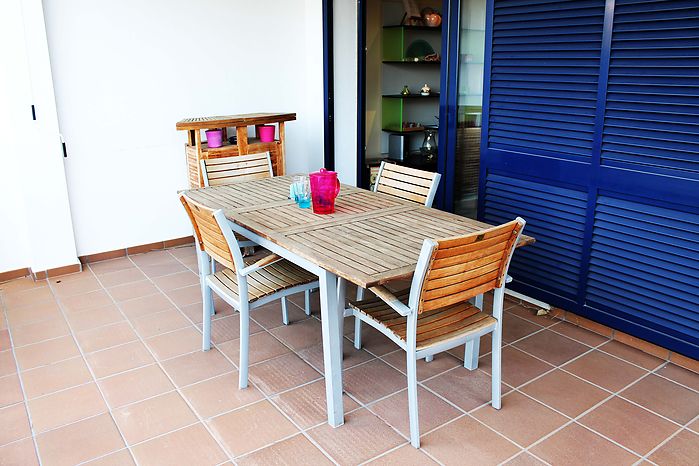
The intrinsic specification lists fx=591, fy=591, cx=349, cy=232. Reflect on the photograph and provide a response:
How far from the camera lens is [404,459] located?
84.7 inches

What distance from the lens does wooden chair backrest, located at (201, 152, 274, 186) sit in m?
3.47

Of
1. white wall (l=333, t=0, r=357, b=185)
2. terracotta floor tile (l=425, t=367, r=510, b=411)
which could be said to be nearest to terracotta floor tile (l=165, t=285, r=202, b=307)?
terracotta floor tile (l=425, t=367, r=510, b=411)

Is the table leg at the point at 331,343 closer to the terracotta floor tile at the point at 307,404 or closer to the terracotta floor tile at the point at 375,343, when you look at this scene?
the terracotta floor tile at the point at 307,404

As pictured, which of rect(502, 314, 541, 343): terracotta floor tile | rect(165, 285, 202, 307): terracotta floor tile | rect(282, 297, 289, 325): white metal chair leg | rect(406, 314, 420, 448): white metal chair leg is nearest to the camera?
rect(406, 314, 420, 448): white metal chair leg

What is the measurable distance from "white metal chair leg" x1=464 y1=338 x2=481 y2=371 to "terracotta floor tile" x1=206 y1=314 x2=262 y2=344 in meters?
1.12

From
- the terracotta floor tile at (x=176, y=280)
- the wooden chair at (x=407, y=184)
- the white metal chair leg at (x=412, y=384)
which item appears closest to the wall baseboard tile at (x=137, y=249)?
the terracotta floor tile at (x=176, y=280)

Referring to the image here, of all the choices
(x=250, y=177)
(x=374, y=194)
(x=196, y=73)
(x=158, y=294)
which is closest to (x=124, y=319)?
(x=158, y=294)

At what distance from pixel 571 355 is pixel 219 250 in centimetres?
178

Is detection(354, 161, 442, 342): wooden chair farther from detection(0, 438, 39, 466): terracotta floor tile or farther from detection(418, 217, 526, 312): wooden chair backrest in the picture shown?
detection(0, 438, 39, 466): terracotta floor tile

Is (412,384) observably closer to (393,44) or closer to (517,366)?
(517,366)

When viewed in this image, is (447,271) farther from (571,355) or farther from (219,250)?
(571,355)

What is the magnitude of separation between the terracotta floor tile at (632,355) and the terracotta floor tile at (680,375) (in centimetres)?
4

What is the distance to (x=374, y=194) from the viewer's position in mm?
3209

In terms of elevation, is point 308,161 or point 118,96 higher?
point 118,96
